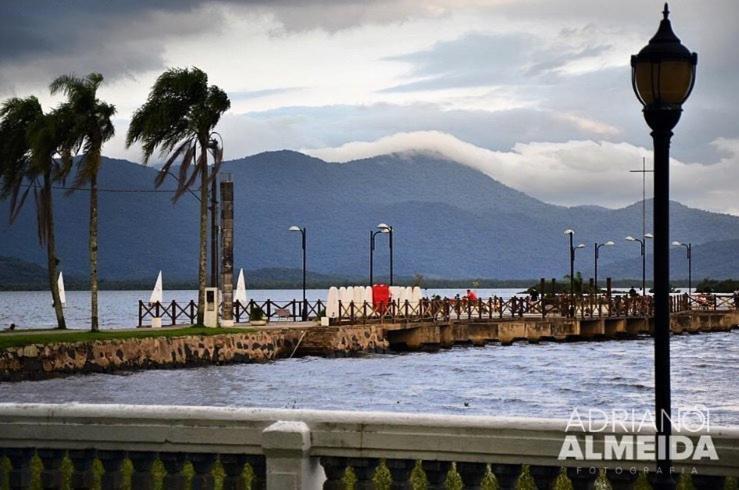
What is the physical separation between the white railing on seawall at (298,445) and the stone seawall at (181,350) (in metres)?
36.1

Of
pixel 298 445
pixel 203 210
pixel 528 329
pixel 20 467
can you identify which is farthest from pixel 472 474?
pixel 528 329

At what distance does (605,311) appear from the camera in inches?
3580

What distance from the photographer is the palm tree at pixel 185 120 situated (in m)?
57.8

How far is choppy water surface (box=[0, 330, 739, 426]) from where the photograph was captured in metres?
44.2

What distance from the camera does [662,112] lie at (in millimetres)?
8938

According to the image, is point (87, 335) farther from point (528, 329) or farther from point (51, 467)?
point (51, 467)

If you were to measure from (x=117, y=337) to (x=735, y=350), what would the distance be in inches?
1694

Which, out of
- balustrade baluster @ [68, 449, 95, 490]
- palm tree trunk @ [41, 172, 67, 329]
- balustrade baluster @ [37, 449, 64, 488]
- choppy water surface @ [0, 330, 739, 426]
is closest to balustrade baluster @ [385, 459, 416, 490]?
balustrade baluster @ [68, 449, 95, 490]

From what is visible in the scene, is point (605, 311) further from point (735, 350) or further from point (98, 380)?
point (98, 380)

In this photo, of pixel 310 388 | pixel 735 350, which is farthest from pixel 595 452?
pixel 735 350

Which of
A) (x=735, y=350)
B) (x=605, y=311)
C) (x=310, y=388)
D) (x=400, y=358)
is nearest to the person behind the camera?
(x=310, y=388)

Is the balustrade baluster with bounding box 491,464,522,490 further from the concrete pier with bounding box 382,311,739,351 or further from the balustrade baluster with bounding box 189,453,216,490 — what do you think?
the concrete pier with bounding box 382,311,739,351

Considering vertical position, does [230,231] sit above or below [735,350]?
above

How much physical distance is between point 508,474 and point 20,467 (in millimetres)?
3610
